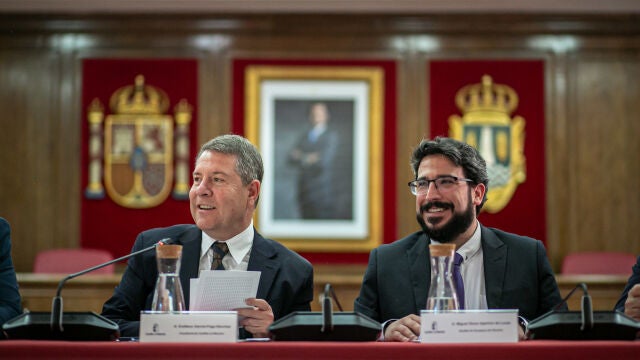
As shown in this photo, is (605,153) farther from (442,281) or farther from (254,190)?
(442,281)

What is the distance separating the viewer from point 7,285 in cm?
300

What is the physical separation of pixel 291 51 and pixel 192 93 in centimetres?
101

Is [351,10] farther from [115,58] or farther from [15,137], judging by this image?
[15,137]

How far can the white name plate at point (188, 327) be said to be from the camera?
228cm

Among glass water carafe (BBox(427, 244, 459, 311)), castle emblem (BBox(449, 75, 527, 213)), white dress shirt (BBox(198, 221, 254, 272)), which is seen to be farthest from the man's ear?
castle emblem (BBox(449, 75, 527, 213))

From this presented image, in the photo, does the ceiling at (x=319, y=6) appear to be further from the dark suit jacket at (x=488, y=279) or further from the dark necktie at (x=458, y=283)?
the dark necktie at (x=458, y=283)

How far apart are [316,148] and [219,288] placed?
206 inches

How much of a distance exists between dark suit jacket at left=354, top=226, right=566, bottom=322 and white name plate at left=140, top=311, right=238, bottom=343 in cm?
107

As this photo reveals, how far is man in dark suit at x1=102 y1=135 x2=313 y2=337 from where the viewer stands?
322cm

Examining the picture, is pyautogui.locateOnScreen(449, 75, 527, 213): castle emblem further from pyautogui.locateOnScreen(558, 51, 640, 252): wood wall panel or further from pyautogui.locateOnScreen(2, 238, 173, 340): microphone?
pyautogui.locateOnScreen(2, 238, 173, 340): microphone

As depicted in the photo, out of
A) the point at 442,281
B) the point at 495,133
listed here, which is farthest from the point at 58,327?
the point at 495,133

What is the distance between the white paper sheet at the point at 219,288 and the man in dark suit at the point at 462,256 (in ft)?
2.51

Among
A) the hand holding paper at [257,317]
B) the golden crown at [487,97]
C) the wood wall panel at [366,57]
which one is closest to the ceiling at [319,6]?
the wood wall panel at [366,57]

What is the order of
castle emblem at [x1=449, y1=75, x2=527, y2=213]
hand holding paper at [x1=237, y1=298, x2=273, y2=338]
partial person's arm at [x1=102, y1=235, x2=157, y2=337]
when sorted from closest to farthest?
hand holding paper at [x1=237, y1=298, x2=273, y2=338]
partial person's arm at [x1=102, y1=235, x2=157, y2=337]
castle emblem at [x1=449, y1=75, x2=527, y2=213]
